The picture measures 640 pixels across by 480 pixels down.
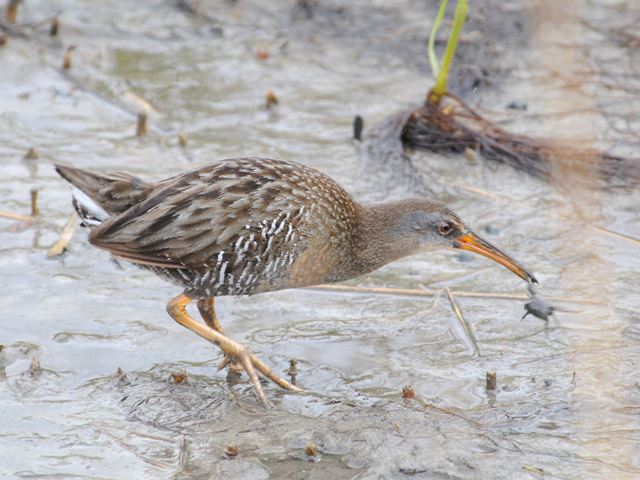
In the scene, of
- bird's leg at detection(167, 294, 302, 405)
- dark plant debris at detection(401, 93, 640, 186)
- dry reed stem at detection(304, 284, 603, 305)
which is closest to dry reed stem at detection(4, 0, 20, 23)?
dark plant debris at detection(401, 93, 640, 186)

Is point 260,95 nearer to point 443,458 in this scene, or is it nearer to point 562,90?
point 562,90

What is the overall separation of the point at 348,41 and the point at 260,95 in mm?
1205

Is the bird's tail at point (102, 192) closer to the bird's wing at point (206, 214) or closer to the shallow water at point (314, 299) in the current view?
the bird's wing at point (206, 214)

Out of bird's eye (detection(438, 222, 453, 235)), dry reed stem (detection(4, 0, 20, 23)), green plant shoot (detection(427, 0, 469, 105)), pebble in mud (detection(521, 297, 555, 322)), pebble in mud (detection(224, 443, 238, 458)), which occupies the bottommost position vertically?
pebble in mud (detection(224, 443, 238, 458))

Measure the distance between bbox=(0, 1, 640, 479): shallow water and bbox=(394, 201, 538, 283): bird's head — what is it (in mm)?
336

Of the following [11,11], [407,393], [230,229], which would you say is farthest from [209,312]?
[11,11]

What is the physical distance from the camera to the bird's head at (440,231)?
201 inches

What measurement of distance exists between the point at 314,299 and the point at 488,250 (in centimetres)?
92

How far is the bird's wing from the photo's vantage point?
181 inches

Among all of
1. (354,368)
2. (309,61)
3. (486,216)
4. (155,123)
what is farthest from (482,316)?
(309,61)

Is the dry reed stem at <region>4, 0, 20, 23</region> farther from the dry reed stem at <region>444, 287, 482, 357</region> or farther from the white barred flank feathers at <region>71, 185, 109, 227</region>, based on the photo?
the dry reed stem at <region>444, 287, 482, 357</region>

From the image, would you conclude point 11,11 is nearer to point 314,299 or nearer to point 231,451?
point 314,299

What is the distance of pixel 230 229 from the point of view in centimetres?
459

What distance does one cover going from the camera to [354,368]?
4.91 meters
